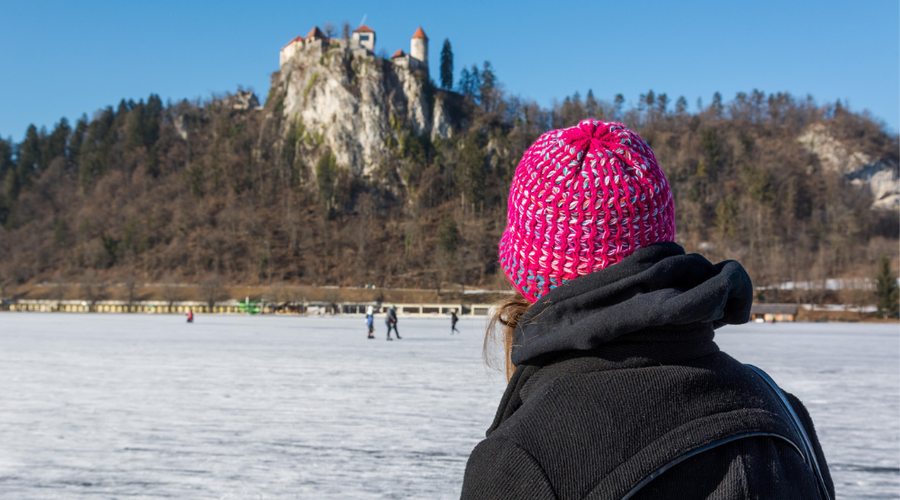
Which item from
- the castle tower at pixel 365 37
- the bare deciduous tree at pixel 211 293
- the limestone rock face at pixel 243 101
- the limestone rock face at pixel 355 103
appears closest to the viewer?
the bare deciduous tree at pixel 211 293

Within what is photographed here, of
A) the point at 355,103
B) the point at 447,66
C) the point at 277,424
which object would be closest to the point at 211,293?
the point at 355,103

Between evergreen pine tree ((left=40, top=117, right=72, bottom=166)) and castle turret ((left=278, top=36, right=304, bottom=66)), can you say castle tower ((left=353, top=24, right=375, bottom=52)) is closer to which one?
castle turret ((left=278, top=36, right=304, bottom=66))

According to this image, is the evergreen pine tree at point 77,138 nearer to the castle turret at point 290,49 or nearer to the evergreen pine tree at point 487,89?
the castle turret at point 290,49

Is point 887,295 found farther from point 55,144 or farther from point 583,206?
point 55,144

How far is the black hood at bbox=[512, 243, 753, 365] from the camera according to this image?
1.08 m

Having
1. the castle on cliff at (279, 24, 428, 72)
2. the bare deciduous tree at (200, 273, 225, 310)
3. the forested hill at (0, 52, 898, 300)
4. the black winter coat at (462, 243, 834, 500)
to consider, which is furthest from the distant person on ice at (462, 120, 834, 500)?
the castle on cliff at (279, 24, 428, 72)

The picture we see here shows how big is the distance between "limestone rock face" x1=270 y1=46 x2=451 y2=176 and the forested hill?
380mm

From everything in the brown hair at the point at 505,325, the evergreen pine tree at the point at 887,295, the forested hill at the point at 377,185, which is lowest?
the evergreen pine tree at the point at 887,295

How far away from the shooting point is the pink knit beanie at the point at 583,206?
4.03 ft

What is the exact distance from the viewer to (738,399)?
1137 millimetres

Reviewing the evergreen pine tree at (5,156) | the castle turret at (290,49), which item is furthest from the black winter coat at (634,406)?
the evergreen pine tree at (5,156)

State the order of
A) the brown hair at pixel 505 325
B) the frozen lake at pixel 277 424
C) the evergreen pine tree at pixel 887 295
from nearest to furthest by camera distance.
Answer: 1. the brown hair at pixel 505 325
2. the frozen lake at pixel 277 424
3. the evergreen pine tree at pixel 887 295

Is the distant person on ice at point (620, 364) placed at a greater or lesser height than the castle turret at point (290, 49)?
lesser

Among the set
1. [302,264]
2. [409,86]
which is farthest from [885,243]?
[302,264]
